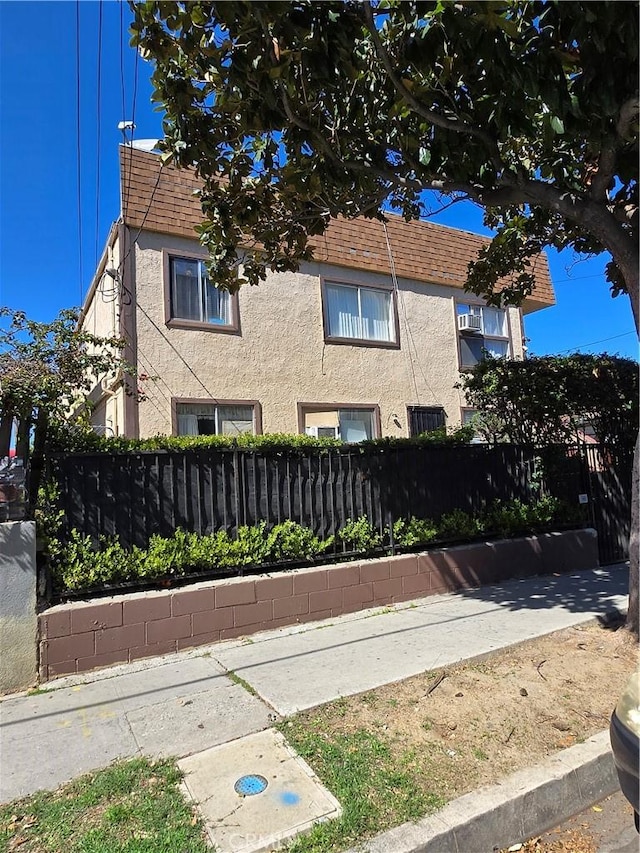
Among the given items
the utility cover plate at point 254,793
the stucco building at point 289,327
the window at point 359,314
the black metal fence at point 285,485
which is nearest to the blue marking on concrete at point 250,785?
the utility cover plate at point 254,793

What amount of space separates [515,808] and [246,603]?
3.22 meters

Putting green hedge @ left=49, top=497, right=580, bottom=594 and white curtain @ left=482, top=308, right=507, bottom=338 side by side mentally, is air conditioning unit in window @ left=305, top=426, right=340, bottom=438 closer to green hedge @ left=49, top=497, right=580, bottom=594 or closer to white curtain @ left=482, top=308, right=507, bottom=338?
green hedge @ left=49, top=497, right=580, bottom=594

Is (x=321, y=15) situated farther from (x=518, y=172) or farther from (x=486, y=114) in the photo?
(x=518, y=172)

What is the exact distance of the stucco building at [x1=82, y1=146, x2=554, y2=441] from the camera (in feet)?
30.5

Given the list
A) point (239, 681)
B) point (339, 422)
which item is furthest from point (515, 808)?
point (339, 422)

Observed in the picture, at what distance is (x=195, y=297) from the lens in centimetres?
988

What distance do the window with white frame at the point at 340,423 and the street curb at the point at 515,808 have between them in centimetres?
766

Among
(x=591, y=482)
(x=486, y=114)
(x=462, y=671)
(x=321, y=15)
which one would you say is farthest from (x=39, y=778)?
(x=591, y=482)

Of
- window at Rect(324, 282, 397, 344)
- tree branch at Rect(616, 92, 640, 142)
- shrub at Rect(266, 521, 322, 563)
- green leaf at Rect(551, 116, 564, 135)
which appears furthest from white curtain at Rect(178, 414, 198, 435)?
tree branch at Rect(616, 92, 640, 142)

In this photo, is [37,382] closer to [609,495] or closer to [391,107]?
[391,107]

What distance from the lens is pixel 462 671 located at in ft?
14.6

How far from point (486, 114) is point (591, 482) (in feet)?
20.0

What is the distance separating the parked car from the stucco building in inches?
280

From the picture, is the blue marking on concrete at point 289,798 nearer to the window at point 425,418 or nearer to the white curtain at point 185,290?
the white curtain at point 185,290
